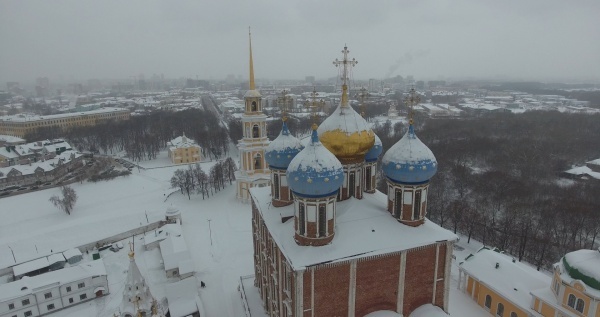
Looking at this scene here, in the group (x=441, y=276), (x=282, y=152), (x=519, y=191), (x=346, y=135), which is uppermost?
(x=346, y=135)

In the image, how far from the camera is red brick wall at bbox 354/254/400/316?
11.5 meters

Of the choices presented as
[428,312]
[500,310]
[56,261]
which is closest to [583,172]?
[500,310]

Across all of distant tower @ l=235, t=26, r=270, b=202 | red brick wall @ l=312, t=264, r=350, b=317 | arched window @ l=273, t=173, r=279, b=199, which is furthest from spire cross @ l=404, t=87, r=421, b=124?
distant tower @ l=235, t=26, r=270, b=202

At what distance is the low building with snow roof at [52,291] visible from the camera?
18.5 metres

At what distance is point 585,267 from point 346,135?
10345 millimetres

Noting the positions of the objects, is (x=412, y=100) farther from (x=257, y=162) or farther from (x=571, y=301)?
(x=257, y=162)

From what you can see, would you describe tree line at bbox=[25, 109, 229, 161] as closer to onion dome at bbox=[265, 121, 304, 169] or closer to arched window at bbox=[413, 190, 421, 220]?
onion dome at bbox=[265, 121, 304, 169]

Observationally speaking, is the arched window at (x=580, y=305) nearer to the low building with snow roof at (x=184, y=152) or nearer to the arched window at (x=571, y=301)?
the arched window at (x=571, y=301)

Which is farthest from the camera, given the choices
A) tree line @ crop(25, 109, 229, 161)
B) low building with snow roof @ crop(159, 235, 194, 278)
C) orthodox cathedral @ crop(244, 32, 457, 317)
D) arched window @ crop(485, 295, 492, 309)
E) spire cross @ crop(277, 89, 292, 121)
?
tree line @ crop(25, 109, 229, 161)

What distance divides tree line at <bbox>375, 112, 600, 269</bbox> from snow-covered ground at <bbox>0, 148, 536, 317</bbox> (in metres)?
3.09

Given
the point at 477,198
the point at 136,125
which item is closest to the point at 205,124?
the point at 136,125

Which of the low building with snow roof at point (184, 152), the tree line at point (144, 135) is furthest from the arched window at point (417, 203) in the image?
the tree line at point (144, 135)

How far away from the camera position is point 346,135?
43.7 ft

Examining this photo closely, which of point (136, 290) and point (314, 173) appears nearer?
point (314, 173)
